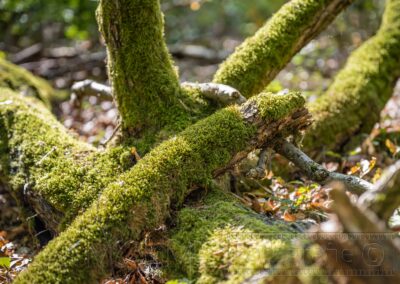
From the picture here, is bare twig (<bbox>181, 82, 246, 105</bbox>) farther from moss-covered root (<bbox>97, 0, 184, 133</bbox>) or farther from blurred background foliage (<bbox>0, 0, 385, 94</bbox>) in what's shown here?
blurred background foliage (<bbox>0, 0, 385, 94</bbox>)

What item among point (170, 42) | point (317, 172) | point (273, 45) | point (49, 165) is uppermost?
point (170, 42)

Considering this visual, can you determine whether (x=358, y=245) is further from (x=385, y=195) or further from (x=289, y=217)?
(x=289, y=217)

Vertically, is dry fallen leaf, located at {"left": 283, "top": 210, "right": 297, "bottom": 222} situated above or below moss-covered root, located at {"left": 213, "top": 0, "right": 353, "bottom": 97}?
below

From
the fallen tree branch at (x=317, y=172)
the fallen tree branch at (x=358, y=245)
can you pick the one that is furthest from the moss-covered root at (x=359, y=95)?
the fallen tree branch at (x=358, y=245)

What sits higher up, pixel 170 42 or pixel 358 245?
pixel 170 42

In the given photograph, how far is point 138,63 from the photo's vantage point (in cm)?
338

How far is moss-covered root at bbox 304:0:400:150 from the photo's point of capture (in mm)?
4320

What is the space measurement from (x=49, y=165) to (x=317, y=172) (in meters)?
1.88

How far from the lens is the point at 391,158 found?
420cm

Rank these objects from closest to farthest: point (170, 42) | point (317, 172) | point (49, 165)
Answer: point (317, 172), point (49, 165), point (170, 42)

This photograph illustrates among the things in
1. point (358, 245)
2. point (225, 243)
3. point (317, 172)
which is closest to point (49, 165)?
point (225, 243)

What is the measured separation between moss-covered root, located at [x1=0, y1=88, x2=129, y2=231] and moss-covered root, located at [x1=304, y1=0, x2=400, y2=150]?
207 centimetres

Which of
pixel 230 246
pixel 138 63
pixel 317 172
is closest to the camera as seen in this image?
pixel 230 246

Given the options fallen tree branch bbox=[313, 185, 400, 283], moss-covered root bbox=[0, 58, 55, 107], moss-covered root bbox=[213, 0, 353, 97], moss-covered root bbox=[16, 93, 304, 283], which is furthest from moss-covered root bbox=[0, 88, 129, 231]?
fallen tree branch bbox=[313, 185, 400, 283]
